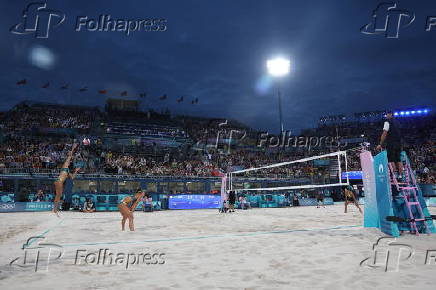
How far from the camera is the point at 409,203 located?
25.3ft

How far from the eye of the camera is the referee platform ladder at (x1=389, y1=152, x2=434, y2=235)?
7840mm

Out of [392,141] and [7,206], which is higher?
[392,141]

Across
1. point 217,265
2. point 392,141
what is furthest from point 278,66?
point 217,265

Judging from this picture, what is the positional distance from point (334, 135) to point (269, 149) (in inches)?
758

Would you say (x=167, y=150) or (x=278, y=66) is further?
(x=167, y=150)

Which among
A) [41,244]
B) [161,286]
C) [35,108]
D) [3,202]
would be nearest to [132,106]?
[35,108]

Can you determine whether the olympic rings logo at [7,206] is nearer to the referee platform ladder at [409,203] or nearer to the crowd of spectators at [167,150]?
the crowd of spectators at [167,150]

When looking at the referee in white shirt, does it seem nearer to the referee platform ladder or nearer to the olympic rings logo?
the referee platform ladder

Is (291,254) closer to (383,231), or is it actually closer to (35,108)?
(383,231)

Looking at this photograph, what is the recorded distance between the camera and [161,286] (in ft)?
12.8

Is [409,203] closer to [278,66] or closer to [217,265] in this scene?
[217,265]

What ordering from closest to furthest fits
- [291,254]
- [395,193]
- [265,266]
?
[265,266], [291,254], [395,193]

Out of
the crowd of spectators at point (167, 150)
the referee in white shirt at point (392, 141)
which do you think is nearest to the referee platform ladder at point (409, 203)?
the referee in white shirt at point (392, 141)

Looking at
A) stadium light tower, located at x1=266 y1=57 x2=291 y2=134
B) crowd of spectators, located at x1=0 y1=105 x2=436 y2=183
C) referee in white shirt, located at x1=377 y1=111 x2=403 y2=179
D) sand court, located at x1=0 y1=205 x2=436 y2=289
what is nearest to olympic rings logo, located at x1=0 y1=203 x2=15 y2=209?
crowd of spectators, located at x1=0 y1=105 x2=436 y2=183
